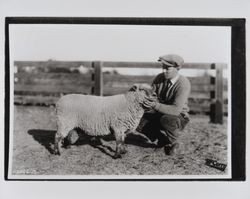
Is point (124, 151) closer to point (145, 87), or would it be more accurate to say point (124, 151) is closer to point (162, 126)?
point (162, 126)

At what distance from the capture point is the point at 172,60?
2.71 metres

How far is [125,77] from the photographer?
2.75m

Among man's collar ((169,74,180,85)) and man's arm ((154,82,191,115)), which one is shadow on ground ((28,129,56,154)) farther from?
man's collar ((169,74,180,85))

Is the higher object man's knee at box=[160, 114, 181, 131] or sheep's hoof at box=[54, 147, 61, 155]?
man's knee at box=[160, 114, 181, 131]

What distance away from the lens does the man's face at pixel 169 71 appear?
8.91 feet

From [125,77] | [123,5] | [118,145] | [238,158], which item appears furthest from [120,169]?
[123,5]

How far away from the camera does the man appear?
2688 mm

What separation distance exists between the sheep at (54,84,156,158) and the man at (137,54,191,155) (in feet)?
0.23

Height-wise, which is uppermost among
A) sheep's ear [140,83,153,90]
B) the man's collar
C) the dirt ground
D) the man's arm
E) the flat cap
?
the flat cap

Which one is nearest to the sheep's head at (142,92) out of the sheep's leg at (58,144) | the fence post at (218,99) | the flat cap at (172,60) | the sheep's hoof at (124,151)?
the flat cap at (172,60)

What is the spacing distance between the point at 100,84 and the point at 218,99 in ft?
3.00

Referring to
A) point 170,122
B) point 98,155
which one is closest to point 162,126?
point 170,122

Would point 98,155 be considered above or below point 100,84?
below

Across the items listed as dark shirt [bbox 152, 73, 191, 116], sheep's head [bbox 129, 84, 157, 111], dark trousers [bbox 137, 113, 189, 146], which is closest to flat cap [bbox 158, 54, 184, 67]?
dark shirt [bbox 152, 73, 191, 116]
